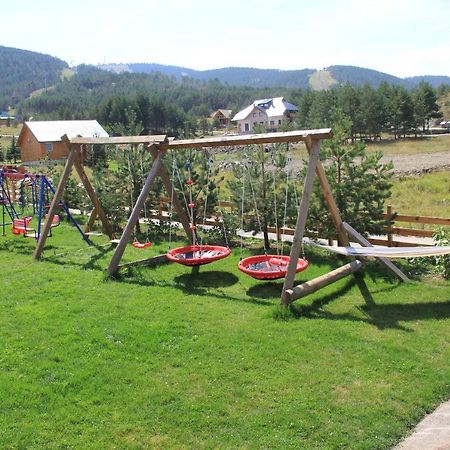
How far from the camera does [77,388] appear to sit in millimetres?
6453

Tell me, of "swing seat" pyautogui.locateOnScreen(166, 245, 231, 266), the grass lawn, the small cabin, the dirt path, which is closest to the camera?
the grass lawn

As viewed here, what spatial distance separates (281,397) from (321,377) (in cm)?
74

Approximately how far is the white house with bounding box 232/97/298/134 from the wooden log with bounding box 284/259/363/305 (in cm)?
8099

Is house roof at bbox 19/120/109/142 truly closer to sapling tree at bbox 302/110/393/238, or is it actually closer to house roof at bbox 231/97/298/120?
sapling tree at bbox 302/110/393/238

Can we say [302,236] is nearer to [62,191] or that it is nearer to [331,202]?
[331,202]

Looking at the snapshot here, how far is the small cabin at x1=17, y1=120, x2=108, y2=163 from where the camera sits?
48.8m

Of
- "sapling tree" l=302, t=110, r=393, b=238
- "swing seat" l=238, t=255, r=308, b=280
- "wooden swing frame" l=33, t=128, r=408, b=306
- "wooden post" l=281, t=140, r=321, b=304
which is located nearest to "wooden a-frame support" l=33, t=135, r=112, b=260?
"wooden swing frame" l=33, t=128, r=408, b=306

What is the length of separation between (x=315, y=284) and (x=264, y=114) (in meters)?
86.9

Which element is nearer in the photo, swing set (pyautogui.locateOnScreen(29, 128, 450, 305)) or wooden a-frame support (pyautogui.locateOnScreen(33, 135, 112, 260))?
swing set (pyautogui.locateOnScreen(29, 128, 450, 305))

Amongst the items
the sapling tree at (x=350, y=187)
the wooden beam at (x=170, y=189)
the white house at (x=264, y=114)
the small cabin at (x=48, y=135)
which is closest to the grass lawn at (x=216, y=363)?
the sapling tree at (x=350, y=187)

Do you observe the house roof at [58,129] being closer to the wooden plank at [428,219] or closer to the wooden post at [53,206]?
the wooden post at [53,206]

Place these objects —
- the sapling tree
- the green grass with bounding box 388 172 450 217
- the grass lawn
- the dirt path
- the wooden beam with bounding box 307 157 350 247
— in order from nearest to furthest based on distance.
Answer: the grass lawn → the wooden beam with bounding box 307 157 350 247 → the sapling tree → the green grass with bounding box 388 172 450 217 → the dirt path

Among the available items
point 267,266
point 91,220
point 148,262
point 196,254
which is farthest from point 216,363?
point 91,220

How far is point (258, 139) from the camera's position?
9688 millimetres
